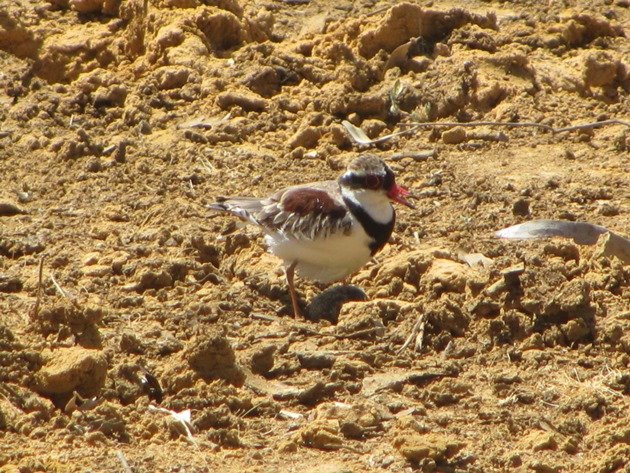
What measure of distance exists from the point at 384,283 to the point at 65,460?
121 inches

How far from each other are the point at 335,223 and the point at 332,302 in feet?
1.80

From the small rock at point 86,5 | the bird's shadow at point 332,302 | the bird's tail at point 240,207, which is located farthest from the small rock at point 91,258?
the small rock at point 86,5

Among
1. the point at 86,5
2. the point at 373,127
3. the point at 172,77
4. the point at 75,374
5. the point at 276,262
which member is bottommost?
the point at 276,262

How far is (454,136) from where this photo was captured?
1001cm

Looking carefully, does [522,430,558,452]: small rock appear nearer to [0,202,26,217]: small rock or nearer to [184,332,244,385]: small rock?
[184,332,244,385]: small rock

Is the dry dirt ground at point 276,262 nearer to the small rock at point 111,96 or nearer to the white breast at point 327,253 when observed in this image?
the small rock at point 111,96

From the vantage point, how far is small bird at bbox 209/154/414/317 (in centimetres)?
798

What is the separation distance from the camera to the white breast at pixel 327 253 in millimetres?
7953

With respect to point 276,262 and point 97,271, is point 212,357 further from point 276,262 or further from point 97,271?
point 276,262

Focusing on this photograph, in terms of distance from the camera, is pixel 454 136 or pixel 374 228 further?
pixel 454 136

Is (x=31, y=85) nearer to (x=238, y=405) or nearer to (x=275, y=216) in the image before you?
(x=275, y=216)

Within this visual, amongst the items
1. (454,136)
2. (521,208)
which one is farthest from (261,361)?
(454,136)

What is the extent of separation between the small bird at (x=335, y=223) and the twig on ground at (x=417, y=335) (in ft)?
3.08

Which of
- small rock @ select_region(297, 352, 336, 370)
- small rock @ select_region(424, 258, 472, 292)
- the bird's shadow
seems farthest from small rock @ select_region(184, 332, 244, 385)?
small rock @ select_region(424, 258, 472, 292)
